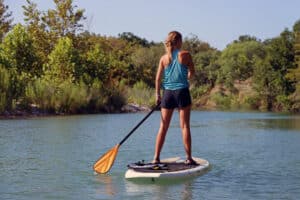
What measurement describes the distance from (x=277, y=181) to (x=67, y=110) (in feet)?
75.2

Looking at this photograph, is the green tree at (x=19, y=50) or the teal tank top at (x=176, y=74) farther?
the green tree at (x=19, y=50)

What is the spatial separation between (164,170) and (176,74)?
4.20 feet

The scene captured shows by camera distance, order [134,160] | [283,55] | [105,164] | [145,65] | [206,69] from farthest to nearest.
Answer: [206,69] → [145,65] → [283,55] → [134,160] → [105,164]

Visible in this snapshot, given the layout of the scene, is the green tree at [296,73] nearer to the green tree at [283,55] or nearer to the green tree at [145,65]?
the green tree at [283,55]

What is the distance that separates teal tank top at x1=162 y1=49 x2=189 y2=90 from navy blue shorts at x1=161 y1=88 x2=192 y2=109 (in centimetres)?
6

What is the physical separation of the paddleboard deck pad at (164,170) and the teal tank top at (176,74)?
1.05 meters

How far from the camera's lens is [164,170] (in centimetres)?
782

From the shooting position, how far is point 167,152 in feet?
37.0

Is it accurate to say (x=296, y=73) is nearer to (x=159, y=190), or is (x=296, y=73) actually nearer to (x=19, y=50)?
(x=19, y=50)

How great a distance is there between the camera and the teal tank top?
810 centimetres

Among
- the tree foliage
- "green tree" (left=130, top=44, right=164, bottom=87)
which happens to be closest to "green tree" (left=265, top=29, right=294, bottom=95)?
the tree foliage

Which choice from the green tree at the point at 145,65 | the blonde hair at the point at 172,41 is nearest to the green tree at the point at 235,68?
the green tree at the point at 145,65

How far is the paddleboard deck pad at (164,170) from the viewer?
754cm

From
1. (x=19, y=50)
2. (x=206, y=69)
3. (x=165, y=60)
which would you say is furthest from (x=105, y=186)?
(x=206, y=69)
